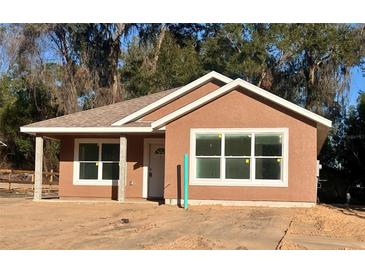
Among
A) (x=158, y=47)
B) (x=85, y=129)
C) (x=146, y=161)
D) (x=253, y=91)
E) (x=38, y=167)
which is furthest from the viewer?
(x=158, y=47)

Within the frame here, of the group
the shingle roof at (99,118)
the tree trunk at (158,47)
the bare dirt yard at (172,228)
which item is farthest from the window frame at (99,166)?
A: the tree trunk at (158,47)

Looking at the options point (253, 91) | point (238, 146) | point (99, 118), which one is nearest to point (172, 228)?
point (238, 146)

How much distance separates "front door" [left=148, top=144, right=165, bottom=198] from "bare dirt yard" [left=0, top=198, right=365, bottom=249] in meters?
2.91

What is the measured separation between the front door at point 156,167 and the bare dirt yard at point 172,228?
291cm

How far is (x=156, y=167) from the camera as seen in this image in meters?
20.2

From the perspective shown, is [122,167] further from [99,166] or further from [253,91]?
[253,91]

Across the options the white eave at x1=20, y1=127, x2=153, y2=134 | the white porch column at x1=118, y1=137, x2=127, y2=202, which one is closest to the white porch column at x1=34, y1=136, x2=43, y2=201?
the white eave at x1=20, y1=127, x2=153, y2=134

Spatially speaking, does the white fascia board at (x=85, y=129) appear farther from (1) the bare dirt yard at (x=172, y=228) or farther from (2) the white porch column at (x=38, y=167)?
(1) the bare dirt yard at (x=172, y=228)

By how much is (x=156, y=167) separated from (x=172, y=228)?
28.0ft

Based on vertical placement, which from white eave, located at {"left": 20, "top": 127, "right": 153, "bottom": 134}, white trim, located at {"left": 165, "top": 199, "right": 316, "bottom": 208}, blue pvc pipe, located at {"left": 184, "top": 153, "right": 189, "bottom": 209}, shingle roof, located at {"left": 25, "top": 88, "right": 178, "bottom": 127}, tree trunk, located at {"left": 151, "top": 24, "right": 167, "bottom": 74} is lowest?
white trim, located at {"left": 165, "top": 199, "right": 316, "bottom": 208}

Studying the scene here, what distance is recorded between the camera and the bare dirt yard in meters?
9.62

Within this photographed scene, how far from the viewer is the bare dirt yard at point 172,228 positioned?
31.6 ft

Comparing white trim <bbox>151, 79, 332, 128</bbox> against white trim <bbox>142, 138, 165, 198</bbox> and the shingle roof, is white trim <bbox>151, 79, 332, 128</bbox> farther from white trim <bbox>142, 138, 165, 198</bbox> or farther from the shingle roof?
white trim <bbox>142, 138, 165, 198</bbox>

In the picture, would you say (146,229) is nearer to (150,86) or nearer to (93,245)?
(93,245)
